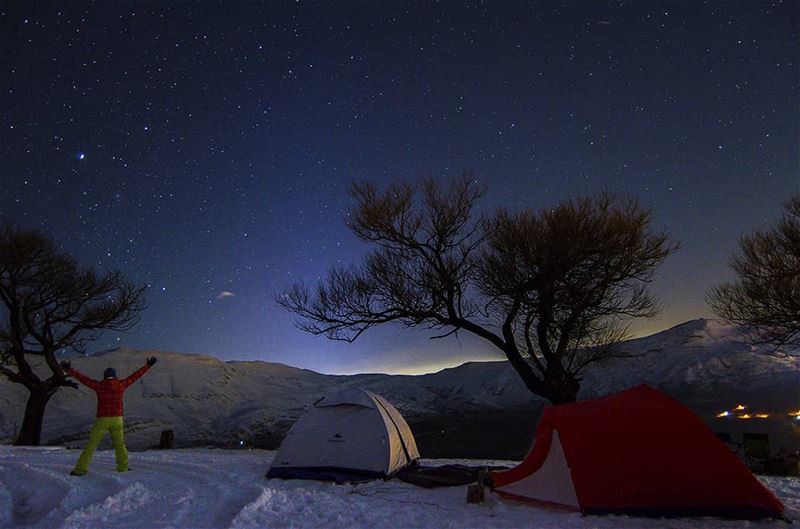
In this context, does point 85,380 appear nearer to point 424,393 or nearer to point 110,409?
point 110,409

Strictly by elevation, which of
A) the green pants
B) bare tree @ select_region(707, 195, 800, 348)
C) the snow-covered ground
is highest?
bare tree @ select_region(707, 195, 800, 348)

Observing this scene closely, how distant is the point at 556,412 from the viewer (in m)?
8.62

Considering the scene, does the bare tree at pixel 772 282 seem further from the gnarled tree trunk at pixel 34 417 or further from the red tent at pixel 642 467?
the gnarled tree trunk at pixel 34 417

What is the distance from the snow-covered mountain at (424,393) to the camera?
120 feet

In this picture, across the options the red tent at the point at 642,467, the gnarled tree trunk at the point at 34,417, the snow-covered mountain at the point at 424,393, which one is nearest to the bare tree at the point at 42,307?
the gnarled tree trunk at the point at 34,417

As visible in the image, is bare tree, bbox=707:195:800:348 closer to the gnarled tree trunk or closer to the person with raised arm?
the person with raised arm

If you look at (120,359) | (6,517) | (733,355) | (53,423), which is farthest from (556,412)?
(120,359)

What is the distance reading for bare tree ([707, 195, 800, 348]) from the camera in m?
16.0

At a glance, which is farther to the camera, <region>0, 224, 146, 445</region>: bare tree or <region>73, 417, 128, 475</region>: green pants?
<region>0, 224, 146, 445</region>: bare tree

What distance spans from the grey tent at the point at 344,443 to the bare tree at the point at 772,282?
1249 cm

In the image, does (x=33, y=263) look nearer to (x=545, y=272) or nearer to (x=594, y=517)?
(x=545, y=272)

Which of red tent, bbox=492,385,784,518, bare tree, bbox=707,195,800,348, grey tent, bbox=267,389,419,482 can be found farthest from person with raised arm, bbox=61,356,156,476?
bare tree, bbox=707,195,800,348

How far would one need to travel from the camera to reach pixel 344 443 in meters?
10.8

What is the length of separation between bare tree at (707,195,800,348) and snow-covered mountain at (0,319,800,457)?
48.8ft
